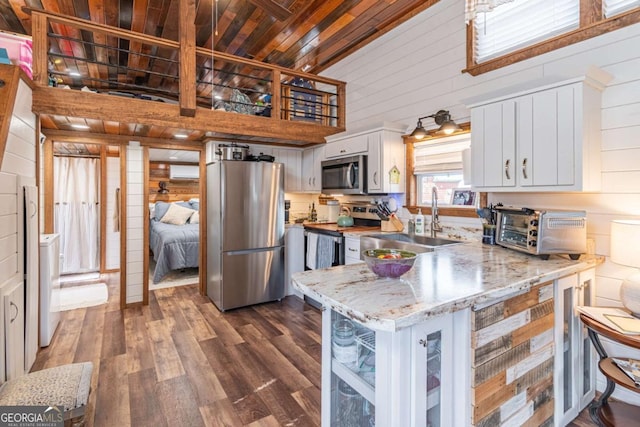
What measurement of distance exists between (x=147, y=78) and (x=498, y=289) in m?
5.79

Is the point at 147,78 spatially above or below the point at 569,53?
above

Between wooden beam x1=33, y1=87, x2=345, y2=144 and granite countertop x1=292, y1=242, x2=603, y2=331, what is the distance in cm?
247

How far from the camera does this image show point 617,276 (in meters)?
2.02

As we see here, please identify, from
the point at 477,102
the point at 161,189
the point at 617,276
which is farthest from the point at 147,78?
the point at 617,276

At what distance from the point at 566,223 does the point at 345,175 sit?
224cm

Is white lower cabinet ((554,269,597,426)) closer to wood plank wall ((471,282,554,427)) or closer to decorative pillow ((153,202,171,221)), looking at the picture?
wood plank wall ((471,282,554,427))

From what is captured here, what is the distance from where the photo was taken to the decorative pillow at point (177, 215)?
615 centimetres

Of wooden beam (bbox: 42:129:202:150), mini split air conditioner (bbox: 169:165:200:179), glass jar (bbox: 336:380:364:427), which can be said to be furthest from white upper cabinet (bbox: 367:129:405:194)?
mini split air conditioner (bbox: 169:165:200:179)

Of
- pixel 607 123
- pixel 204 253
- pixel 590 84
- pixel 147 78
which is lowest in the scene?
pixel 204 253

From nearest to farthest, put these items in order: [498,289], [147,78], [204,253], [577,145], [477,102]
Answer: [498,289], [577,145], [477,102], [204,253], [147,78]

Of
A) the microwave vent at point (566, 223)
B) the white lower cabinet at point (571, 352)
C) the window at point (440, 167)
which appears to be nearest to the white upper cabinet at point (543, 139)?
the microwave vent at point (566, 223)

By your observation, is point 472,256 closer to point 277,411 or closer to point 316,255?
point 277,411

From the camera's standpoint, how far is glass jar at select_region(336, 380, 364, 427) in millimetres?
1350

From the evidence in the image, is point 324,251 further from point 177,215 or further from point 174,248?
point 177,215
